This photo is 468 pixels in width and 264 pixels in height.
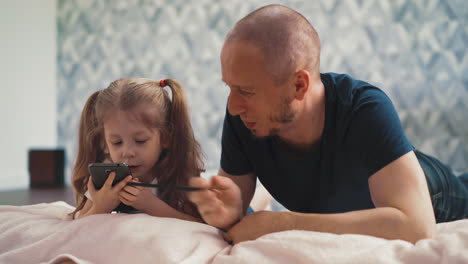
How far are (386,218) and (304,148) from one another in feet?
1.27

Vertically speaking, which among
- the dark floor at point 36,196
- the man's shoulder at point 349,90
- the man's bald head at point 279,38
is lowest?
the dark floor at point 36,196

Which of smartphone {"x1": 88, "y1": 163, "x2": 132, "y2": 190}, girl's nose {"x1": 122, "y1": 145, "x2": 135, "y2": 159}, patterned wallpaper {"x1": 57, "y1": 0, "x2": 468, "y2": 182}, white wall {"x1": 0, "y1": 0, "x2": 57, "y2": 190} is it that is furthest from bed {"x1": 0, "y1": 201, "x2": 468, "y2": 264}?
white wall {"x1": 0, "y1": 0, "x2": 57, "y2": 190}

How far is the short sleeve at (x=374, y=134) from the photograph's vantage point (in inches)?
42.7

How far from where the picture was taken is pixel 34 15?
3.40 meters

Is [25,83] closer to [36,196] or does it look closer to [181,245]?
[36,196]

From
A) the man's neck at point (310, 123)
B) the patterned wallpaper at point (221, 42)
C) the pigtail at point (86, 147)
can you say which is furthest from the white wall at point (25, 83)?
the man's neck at point (310, 123)

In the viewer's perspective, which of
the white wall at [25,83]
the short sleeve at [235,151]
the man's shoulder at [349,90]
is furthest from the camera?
the white wall at [25,83]

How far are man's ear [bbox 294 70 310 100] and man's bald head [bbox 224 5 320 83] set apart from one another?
2 cm

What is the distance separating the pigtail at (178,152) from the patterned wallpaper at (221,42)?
4.70ft

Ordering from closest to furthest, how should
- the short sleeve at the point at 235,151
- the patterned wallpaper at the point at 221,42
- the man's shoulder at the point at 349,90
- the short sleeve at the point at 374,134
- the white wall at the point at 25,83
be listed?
the short sleeve at the point at 374,134
the man's shoulder at the point at 349,90
the short sleeve at the point at 235,151
the patterned wallpaper at the point at 221,42
the white wall at the point at 25,83

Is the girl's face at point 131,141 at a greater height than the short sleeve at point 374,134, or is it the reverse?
the short sleeve at point 374,134

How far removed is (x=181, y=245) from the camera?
2.96 feet

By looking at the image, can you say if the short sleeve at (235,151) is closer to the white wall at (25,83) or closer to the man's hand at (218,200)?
the man's hand at (218,200)

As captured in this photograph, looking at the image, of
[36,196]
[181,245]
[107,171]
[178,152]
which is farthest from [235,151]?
[36,196]
